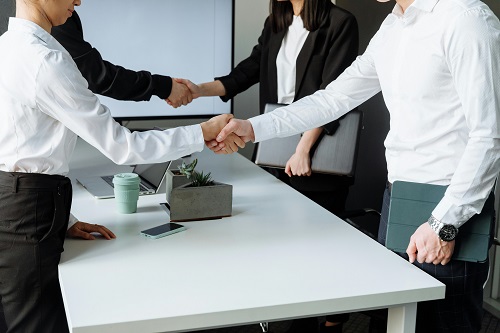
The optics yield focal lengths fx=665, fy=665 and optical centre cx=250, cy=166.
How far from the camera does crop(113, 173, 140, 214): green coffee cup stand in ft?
6.46

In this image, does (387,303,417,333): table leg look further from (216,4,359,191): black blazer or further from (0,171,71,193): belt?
(216,4,359,191): black blazer

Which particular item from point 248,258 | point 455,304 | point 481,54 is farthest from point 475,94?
point 248,258

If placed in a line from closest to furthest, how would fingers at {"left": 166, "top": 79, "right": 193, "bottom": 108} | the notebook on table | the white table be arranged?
1. the white table
2. the notebook on table
3. fingers at {"left": 166, "top": 79, "right": 193, "bottom": 108}

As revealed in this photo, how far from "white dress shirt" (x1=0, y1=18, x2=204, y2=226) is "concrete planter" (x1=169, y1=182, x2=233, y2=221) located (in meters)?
0.36

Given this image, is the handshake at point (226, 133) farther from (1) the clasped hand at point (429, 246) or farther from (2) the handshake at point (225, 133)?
(1) the clasped hand at point (429, 246)

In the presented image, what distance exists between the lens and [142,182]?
91.9 inches

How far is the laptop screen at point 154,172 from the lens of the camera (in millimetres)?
2260

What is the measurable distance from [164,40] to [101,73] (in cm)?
57

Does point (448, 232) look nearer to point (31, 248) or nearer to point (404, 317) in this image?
point (404, 317)

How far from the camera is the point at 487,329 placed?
2.87 metres

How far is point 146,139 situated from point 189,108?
1.45 meters

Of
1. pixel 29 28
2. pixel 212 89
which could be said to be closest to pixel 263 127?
pixel 29 28

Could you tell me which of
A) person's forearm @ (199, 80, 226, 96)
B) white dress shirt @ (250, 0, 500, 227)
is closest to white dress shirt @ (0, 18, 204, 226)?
white dress shirt @ (250, 0, 500, 227)

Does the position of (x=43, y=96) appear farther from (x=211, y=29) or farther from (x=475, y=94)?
(x=211, y=29)
